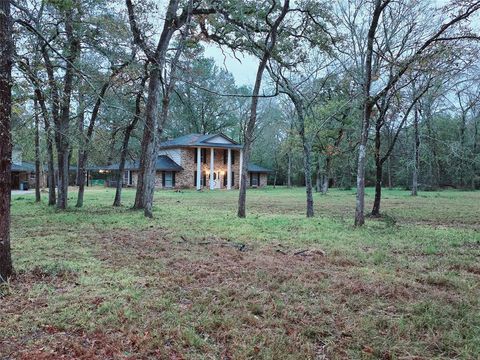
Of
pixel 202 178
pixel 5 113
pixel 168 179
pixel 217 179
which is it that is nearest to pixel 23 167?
pixel 168 179

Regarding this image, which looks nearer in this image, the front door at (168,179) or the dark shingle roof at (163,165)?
the dark shingle roof at (163,165)

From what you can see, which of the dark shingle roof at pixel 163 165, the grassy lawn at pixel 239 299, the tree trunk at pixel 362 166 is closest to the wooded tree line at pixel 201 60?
the tree trunk at pixel 362 166

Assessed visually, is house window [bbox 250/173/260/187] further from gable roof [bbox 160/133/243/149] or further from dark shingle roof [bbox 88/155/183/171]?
dark shingle roof [bbox 88/155/183/171]

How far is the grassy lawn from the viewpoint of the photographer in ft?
9.55

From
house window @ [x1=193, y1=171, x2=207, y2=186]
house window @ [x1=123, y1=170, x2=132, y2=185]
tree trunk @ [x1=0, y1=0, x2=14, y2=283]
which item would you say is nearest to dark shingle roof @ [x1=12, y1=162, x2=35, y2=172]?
house window @ [x1=123, y1=170, x2=132, y2=185]

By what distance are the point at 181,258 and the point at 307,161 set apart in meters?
7.17

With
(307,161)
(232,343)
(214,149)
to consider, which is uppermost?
(214,149)

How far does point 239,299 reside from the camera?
3.93 m

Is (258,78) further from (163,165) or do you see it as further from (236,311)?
(163,165)

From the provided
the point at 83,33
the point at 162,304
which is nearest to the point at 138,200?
the point at 83,33

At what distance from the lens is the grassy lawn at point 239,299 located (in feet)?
9.55

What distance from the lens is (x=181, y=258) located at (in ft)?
18.9

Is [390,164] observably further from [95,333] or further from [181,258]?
[95,333]

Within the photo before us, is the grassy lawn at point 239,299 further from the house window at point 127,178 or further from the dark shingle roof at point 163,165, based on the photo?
the house window at point 127,178
